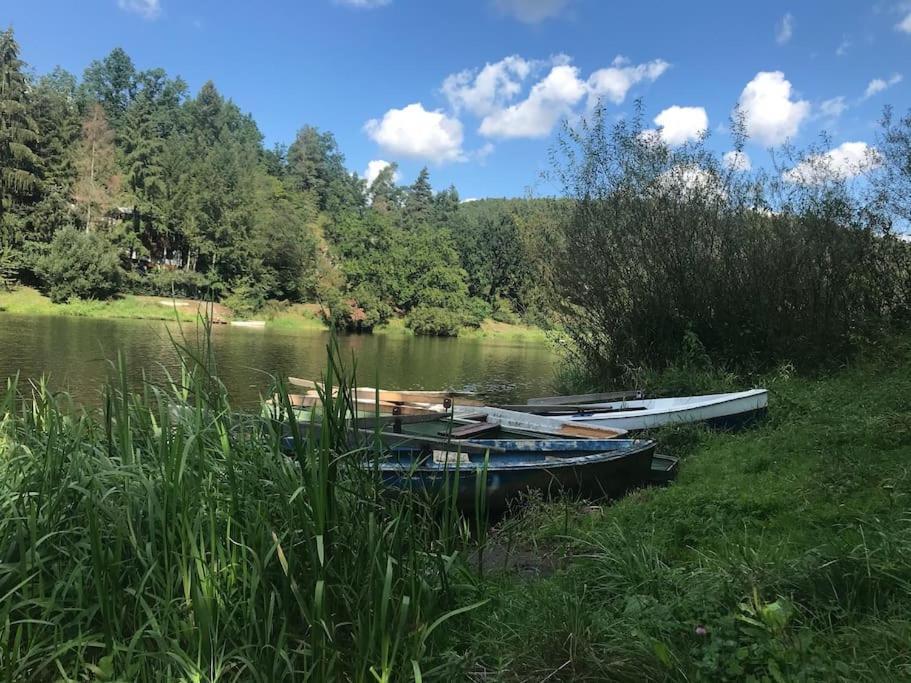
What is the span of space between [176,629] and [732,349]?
40.3ft

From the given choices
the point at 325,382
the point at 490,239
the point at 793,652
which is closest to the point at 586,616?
the point at 793,652

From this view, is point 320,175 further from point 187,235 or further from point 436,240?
point 187,235

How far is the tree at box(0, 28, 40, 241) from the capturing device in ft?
145

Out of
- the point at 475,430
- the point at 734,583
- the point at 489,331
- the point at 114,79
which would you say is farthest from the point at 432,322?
the point at 114,79

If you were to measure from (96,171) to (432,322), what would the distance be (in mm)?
32143

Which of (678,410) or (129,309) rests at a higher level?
(129,309)

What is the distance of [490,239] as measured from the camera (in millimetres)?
79438

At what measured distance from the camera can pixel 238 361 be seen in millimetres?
22078

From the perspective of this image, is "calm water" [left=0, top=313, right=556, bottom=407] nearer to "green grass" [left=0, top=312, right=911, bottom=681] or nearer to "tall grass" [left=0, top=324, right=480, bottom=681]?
"green grass" [left=0, top=312, right=911, bottom=681]

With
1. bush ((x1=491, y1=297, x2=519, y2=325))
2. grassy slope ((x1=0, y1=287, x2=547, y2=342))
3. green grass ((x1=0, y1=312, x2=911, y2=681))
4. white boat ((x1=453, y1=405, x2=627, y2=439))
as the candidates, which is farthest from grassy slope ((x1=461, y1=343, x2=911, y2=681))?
bush ((x1=491, y1=297, x2=519, y2=325))

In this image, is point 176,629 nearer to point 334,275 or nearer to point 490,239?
point 334,275

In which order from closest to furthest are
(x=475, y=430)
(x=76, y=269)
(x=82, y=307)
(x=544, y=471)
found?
(x=544, y=471) < (x=475, y=430) < (x=82, y=307) < (x=76, y=269)

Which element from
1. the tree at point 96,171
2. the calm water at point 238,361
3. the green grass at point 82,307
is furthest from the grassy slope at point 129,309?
the tree at point 96,171

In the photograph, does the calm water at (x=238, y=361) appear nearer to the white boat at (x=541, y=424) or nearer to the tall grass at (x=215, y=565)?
the white boat at (x=541, y=424)
